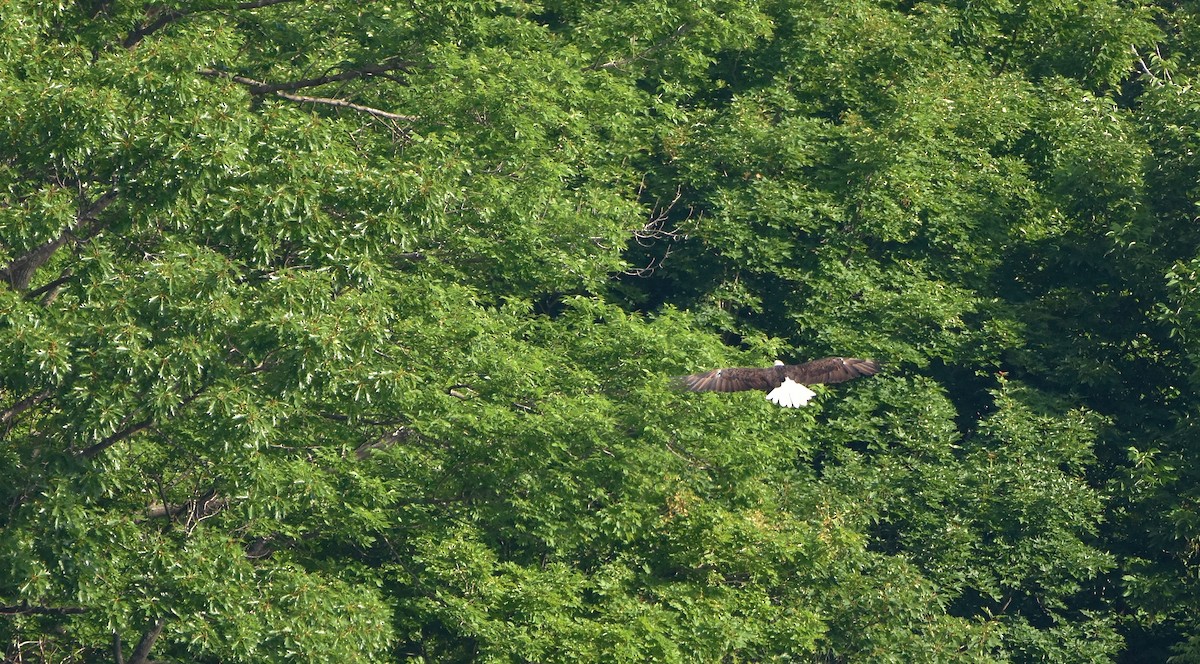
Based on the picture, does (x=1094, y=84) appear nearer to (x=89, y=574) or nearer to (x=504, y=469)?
(x=504, y=469)

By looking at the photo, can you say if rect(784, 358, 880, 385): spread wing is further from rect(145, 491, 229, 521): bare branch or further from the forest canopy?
rect(145, 491, 229, 521): bare branch

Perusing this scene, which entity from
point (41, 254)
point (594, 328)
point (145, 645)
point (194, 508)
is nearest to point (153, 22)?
point (41, 254)

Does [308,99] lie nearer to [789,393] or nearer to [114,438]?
[114,438]

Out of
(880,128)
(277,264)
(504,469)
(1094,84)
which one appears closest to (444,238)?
(504,469)

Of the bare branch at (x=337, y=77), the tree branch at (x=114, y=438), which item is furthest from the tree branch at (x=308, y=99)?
the tree branch at (x=114, y=438)

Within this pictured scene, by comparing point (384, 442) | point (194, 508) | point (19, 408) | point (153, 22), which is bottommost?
point (384, 442)

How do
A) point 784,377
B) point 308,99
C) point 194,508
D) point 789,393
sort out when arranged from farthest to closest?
point 308,99
point 194,508
point 784,377
point 789,393
